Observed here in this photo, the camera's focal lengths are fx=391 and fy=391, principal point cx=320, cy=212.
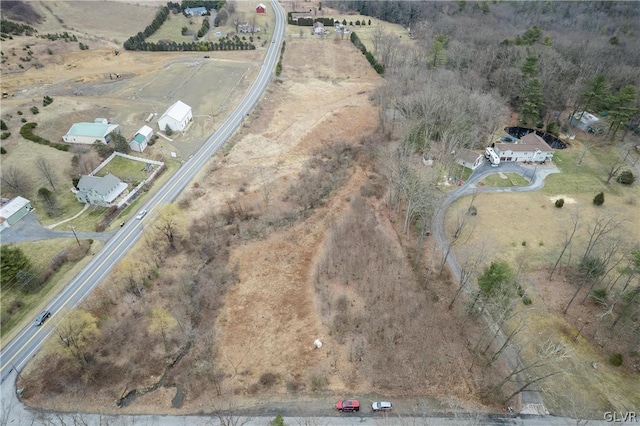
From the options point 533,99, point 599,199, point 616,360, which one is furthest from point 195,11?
point 616,360

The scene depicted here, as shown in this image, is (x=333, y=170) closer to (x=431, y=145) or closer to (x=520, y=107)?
(x=431, y=145)

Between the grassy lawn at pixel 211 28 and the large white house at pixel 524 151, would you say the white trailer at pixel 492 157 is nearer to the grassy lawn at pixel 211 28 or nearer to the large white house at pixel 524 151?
the large white house at pixel 524 151

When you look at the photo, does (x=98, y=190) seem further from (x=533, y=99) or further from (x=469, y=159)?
(x=533, y=99)

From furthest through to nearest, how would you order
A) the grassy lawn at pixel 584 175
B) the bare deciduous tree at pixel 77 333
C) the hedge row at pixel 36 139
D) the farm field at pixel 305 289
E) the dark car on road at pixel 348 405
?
the hedge row at pixel 36 139 → the grassy lawn at pixel 584 175 → the bare deciduous tree at pixel 77 333 → the farm field at pixel 305 289 → the dark car on road at pixel 348 405

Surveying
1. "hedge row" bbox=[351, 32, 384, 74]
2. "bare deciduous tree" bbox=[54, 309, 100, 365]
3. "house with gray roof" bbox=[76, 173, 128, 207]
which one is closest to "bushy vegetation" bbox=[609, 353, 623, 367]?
"bare deciduous tree" bbox=[54, 309, 100, 365]

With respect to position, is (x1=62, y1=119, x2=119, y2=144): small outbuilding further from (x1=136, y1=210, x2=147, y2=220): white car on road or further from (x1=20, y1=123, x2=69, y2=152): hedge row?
(x1=136, y1=210, x2=147, y2=220): white car on road

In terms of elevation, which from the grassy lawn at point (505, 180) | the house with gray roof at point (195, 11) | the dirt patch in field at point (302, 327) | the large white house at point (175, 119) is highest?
the house with gray roof at point (195, 11)

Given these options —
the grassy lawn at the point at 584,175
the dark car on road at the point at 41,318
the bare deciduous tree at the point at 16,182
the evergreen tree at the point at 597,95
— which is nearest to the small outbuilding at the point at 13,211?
the bare deciduous tree at the point at 16,182
